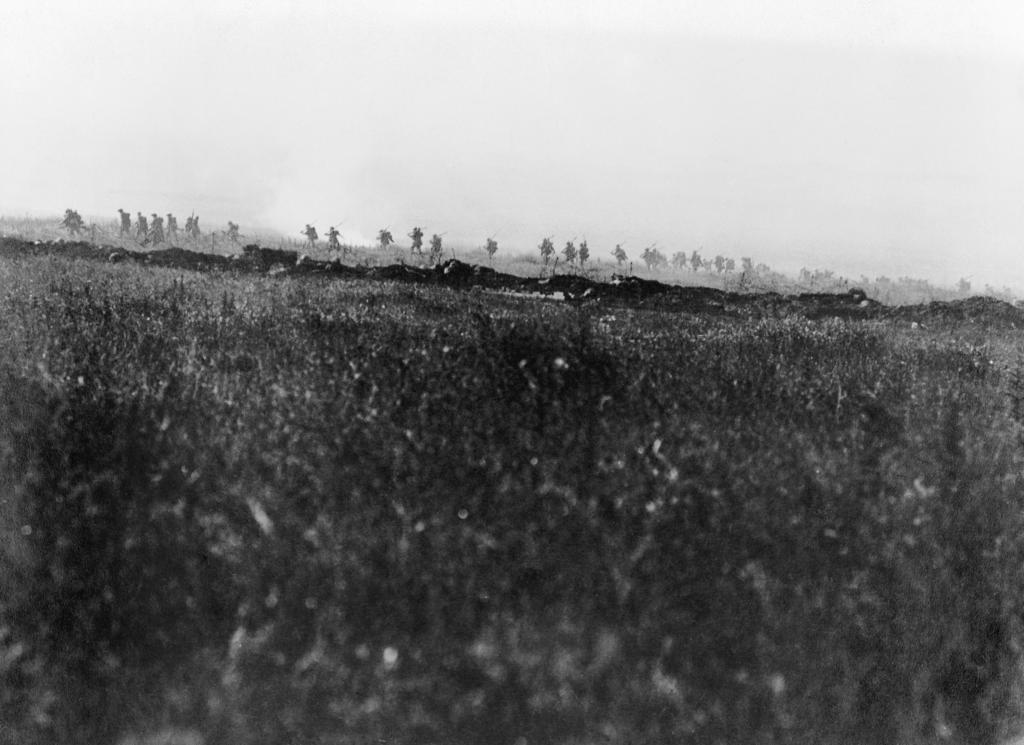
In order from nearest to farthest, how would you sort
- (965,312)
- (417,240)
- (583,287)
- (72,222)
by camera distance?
(72,222) < (417,240) < (965,312) < (583,287)

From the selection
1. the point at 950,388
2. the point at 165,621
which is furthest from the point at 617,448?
the point at 165,621

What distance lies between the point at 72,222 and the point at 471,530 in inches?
134

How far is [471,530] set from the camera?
4070 mm

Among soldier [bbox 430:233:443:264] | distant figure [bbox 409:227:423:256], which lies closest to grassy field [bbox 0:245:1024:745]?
distant figure [bbox 409:227:423:256]

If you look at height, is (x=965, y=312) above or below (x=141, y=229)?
below

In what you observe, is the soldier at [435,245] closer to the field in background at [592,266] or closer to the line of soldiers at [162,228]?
the field in background at [592,266]

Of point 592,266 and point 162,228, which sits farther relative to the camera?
point 592,266

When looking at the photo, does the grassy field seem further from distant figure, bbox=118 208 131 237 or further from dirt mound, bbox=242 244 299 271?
distant figure, bbox=118 208 131 237

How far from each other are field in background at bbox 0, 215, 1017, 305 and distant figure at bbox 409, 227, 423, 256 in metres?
0.04

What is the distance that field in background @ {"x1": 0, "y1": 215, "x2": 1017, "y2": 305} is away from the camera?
4.62 metres

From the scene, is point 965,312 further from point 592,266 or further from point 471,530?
point 471,530

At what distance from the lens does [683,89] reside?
491cm

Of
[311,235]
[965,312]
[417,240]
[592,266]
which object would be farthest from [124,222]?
[965,312]

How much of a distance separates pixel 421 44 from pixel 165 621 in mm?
4086
